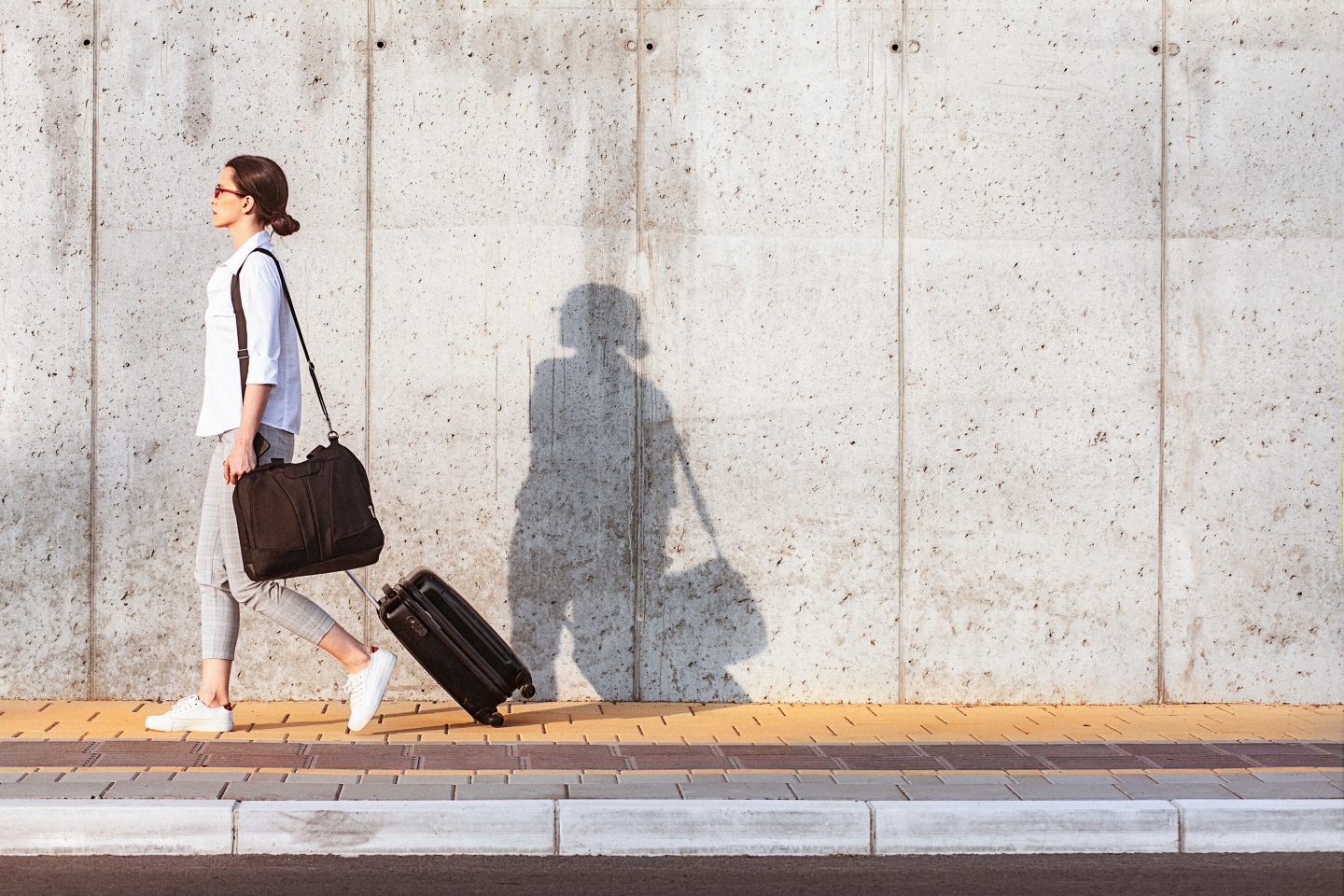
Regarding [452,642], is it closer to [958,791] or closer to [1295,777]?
[958,791]

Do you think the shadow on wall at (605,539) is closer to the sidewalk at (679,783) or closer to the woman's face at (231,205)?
the sidewalk at (679,783)

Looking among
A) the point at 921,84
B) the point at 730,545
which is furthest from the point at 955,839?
the point at 921,84

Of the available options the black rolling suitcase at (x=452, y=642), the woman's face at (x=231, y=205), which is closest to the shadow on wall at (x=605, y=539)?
the black rolling suitcase at (x=452, y=642)

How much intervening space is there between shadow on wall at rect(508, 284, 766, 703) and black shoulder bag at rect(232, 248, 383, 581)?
137 centimetres

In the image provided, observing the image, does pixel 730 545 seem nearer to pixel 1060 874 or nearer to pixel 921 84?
pixel 921 84

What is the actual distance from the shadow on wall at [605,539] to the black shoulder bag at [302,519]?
1.37m

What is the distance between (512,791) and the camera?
5234 millimetres

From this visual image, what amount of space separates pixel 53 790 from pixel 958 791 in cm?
285

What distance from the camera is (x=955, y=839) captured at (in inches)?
198

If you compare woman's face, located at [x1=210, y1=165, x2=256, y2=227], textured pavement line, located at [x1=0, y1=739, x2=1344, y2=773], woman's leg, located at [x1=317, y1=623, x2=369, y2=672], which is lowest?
textured pavement line, located at [x1=0, y1=739, x2=1344, y2=773]

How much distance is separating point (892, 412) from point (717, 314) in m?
0.91

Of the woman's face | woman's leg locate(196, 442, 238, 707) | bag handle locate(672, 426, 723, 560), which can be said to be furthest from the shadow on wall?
the woman's face

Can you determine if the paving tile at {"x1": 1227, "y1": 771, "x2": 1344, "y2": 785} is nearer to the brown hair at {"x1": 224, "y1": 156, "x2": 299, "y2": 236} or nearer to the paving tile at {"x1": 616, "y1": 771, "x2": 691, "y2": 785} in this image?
the paving tile at {"x1": 616, "y1": 771, "x2": 691, "y2": 785}

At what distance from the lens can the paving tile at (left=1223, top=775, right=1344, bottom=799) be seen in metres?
5.30
